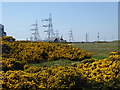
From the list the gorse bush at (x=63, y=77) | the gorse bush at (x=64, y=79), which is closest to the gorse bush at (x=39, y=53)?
the gorse bush at (x=63, y=77)

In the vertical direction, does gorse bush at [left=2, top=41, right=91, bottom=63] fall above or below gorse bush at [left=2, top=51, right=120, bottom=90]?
above

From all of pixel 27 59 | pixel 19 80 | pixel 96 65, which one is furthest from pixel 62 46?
pixel 19 80

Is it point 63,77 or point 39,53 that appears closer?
point 63,77

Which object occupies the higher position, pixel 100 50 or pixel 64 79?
pixel 100 50

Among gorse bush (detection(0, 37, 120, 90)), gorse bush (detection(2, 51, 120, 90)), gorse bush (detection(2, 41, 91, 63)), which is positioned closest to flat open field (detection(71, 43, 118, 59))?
gorse bush (detection(2, 41, 91, 63))

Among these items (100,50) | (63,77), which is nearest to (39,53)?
(100,50)

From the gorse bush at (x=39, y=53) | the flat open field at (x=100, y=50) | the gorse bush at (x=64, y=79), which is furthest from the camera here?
the flat open field at (x=100, y=50)

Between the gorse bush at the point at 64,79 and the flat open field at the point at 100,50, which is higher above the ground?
the flat open field at the point at 100,50

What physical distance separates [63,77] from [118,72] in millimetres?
2197

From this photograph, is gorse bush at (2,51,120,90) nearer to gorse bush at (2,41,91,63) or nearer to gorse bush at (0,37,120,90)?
gorse bush at (0,37,120,90)

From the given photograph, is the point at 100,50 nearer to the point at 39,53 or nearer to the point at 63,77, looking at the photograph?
the point at 39,53

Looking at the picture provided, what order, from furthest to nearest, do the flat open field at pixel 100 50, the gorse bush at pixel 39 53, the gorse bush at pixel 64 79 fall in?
the flat open field at pixel 100 50, the gorse bush at pixel 39 53, the gorse bush at pixel 64 79

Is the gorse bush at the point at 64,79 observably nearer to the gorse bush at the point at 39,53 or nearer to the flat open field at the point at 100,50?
the gorse bush at the point at 39,53

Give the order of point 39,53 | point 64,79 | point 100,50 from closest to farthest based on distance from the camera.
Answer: point 64,79 < point 39,53 < point 100,50
